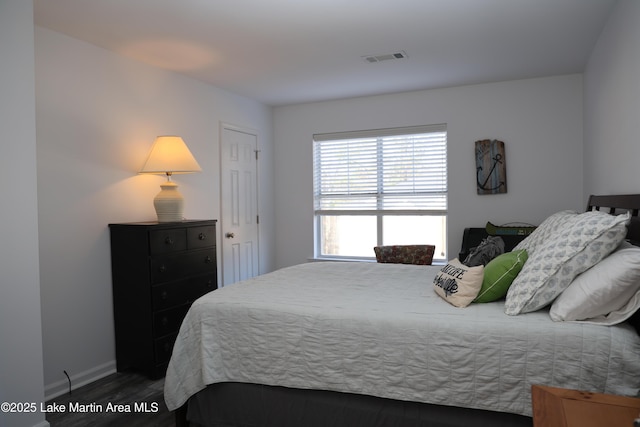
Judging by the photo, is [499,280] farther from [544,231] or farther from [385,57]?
[385,57]

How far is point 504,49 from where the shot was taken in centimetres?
356

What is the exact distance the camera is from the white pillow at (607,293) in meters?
1.60

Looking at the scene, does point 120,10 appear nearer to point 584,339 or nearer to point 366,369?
point 366,369

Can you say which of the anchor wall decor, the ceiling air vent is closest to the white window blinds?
the anchor wall decor

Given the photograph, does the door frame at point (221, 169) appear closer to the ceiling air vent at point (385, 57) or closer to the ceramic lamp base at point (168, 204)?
the ceramic lamp base at point (168, 204)

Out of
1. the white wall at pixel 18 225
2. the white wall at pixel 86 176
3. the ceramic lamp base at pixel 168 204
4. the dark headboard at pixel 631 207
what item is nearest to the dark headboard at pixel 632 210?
the dark headboard at pixel 631 207

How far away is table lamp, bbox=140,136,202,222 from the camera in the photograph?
11.4ft

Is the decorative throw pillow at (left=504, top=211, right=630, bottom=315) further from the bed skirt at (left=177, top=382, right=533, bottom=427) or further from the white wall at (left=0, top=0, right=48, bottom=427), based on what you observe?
the white wall at (left=0, top=0, right=48, bottom=427)

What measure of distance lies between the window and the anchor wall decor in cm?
39

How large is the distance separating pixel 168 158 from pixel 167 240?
67 centimetres

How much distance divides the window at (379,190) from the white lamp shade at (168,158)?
2.21 meters

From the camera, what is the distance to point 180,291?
11.3 feet

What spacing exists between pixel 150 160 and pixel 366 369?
2.49m

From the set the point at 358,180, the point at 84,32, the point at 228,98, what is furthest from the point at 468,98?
the point at 84,32
